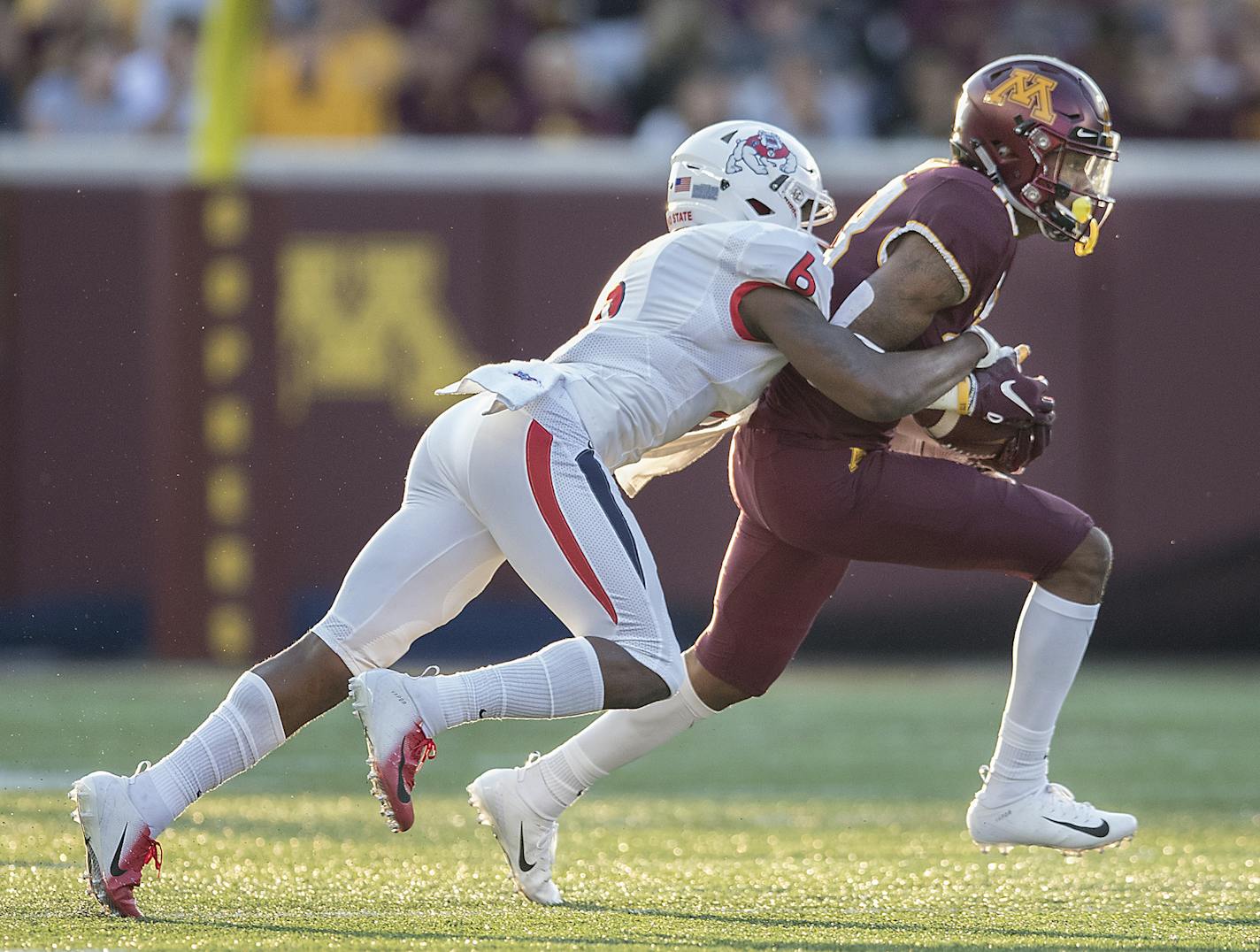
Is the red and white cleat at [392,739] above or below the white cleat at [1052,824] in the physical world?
above

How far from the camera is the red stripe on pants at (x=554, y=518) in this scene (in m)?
3.69

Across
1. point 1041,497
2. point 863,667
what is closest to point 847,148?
point 863,667

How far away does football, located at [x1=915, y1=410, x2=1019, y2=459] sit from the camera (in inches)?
163

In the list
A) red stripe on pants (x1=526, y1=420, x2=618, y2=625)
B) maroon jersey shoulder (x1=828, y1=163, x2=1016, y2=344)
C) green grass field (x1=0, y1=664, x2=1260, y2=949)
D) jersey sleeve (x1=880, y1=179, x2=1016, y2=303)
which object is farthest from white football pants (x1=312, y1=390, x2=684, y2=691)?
jersey sleeve (x1=880, y1=179, x2=1016, y2=303)

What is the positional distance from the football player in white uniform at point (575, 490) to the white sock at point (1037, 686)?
1.77 feet

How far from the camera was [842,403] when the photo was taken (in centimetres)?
385

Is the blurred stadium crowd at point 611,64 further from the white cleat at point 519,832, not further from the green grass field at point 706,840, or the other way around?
the white cleat at point 519,832

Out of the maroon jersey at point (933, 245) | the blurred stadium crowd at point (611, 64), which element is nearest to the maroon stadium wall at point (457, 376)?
the blurred stadium crowd at point (611, 64)

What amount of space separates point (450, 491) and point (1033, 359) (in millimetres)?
5589

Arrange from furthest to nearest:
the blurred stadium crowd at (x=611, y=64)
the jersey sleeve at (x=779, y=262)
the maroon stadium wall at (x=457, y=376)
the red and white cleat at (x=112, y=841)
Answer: the blurred stadium crowd at (x=611, y=64), the maroon stadium wall at (x=457, y=376), the jersey sleeve at (x=779, y=262), the red and white cleat at (x=112, y=841)

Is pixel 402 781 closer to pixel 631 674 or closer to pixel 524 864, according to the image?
pixel 631 674

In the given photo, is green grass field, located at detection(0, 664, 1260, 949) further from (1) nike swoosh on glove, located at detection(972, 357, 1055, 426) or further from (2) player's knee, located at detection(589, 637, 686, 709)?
(1) nike swoosh on glove, located at detection(972, 357, 1055, 426)

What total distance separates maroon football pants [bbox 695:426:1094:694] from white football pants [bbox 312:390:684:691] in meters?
0.40

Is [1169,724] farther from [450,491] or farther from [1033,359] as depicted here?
[450,491]
